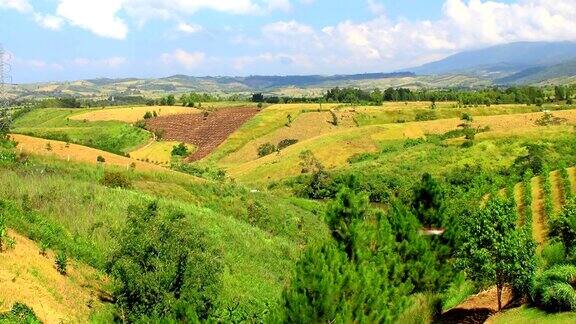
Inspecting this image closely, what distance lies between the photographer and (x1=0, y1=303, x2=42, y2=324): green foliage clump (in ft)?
44.2

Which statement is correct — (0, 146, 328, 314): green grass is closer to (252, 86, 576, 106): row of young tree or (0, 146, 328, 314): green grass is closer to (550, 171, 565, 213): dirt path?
(550, 171, 565, 213): dirt path

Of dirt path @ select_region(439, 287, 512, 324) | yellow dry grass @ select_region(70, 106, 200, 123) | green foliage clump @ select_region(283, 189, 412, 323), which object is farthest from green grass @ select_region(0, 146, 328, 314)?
yellow dry grass @ select_region(70, 106, 200, 123)

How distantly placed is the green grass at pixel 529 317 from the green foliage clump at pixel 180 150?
87.2 m

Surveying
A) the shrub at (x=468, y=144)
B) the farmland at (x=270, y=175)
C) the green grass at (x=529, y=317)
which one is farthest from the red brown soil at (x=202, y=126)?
the green grass at (x=529, y=317)

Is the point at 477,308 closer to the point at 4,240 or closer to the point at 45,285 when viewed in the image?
the point at 45,285

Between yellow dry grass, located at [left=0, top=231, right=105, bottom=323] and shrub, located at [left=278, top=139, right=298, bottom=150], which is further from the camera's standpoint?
shrub, located at [left=278, top=139, right=298, bottom=150]

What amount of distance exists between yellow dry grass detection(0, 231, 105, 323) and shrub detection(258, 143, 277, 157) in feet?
269

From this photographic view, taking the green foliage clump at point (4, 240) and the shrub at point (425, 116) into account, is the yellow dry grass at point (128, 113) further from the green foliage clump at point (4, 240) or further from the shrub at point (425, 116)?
the green foliage clump at point (4, 240)

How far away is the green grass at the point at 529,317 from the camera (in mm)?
20542

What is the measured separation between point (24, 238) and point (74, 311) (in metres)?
5.11

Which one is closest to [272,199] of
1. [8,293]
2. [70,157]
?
[70,157]

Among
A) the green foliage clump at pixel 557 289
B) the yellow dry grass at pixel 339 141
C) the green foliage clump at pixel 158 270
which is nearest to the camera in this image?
the green foliage clump at pixel 158 270

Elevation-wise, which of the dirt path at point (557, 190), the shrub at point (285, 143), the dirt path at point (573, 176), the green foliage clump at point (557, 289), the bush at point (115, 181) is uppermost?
the bush at point (115, 181)

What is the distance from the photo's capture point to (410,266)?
26.4 metres
